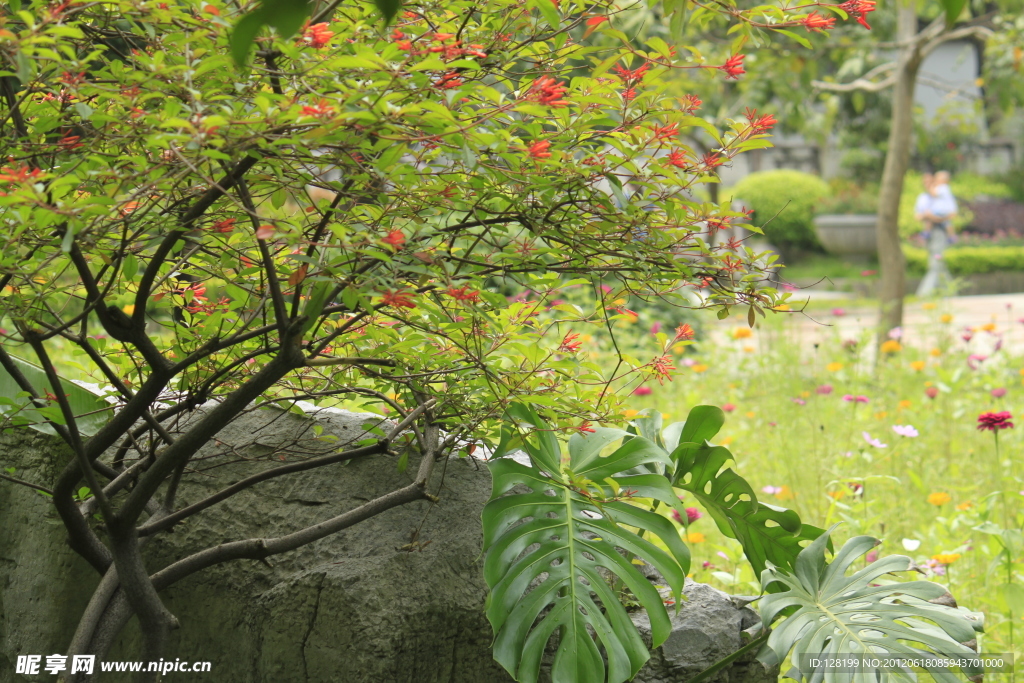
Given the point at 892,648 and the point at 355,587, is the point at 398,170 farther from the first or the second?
the point at 892,648

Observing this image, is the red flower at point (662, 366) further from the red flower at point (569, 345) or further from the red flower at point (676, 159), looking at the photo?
the red flower at point (676, 159)

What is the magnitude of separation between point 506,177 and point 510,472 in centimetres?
65

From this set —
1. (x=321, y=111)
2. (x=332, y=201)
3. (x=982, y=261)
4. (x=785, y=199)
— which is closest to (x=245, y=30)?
(x=321, y=111)

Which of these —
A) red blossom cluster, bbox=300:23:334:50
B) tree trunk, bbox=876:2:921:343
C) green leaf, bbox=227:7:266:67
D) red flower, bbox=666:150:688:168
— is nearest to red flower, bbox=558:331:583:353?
red flower, bbox=666:150:688:168

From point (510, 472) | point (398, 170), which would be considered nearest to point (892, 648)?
point (510, 472)

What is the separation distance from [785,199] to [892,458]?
15.6 meters

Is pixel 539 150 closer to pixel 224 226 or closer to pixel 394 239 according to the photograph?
pixel 394 239

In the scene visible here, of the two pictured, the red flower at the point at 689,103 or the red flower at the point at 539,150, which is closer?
the red flower at the point at 539,150

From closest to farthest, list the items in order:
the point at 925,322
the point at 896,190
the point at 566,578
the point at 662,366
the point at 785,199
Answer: the point at 566,578 → the point at 662,366 → the point at 896,190 → the point at 925,322 → the point at 785,199

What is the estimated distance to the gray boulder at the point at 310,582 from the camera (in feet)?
5.77

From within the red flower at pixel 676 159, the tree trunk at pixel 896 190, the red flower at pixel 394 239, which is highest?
the tree trunk at pixel 896 190

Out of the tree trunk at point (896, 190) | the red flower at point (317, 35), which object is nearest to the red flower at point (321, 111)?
the red flower at point (317, 35)

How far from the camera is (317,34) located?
117 cm

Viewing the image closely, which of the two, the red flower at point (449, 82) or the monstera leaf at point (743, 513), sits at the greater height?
the red flower at point (449, 82)
